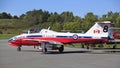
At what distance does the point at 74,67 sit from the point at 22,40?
1314 cm

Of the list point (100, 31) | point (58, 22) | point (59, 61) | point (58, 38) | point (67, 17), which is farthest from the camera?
point (67, 17)

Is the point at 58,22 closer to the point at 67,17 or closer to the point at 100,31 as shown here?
the point at 67,17

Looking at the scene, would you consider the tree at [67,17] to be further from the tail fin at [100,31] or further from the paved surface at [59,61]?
the paved surface at [59,61]

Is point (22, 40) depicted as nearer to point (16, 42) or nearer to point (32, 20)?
point (16, 42)

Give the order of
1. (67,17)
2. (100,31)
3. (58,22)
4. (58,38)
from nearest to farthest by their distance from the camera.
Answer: (58,38) → (100,31) → (58,22) → (67,17)

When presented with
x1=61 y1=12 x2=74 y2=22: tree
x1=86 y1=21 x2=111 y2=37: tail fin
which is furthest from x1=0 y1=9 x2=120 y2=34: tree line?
x1=86 y1=21 x2=111 y2=37: tail fin

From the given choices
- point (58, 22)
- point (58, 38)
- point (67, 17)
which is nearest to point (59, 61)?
point (58, 38)

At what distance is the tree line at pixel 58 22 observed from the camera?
7250 cm

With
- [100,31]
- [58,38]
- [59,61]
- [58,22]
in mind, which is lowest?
[59,61]

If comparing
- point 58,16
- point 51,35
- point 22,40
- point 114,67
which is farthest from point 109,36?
point 58,16

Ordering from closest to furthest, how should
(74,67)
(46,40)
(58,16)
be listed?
(74,67) → (46,40) → (58,16)

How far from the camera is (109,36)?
96.1 feet

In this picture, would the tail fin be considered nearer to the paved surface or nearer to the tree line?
the paved surface

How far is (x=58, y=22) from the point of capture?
104 m
